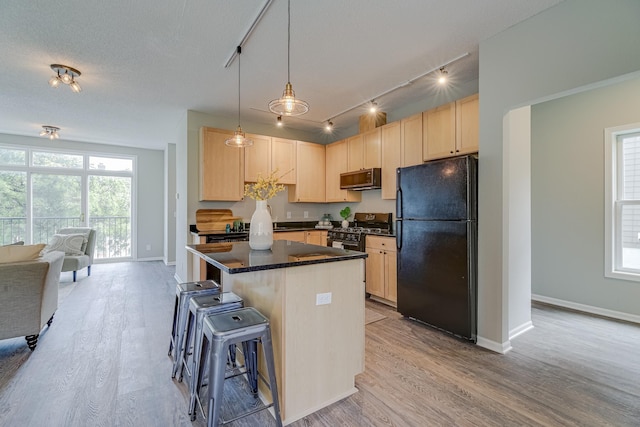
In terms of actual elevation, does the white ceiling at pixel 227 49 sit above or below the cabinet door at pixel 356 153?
above

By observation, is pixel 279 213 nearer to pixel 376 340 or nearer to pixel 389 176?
pixel 389 176

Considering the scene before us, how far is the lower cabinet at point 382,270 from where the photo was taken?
3.86 metres

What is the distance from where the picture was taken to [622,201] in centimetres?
351

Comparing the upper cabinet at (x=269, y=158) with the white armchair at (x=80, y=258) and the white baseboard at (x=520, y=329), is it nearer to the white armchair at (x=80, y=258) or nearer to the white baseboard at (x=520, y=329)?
the white armchair at (x=80, y=258)

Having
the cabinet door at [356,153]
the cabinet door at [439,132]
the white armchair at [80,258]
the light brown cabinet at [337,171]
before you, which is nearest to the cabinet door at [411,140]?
the cabinet door at [439,132]

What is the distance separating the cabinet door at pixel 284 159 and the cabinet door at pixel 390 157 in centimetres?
163

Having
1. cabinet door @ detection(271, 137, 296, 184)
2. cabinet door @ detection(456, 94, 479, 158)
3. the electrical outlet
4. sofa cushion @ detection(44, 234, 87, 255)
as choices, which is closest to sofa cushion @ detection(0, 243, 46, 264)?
the electrical outlet

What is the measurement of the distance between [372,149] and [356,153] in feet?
1.25

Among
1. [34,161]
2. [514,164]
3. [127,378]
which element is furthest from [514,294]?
[34,161]

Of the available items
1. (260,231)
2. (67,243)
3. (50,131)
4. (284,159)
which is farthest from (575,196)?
(50,131)

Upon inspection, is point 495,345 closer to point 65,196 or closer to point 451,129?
point 451,129

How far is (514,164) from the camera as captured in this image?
277 centimetres

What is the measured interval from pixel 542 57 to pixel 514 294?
2.11 meters

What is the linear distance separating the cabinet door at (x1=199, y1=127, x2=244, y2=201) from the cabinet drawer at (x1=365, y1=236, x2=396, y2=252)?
215 cm
